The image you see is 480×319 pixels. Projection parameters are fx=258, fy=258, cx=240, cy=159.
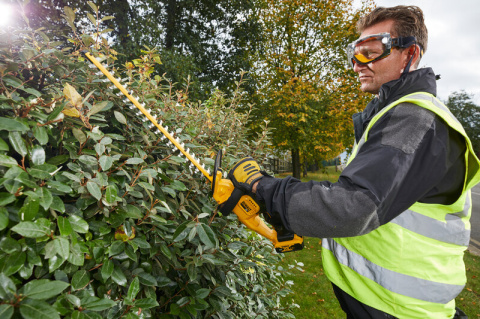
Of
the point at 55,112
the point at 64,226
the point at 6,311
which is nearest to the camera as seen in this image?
the point at 6,311

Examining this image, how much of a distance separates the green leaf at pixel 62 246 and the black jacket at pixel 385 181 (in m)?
0.87

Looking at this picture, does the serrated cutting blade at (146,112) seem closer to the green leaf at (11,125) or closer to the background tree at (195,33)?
the green leaf at (11,125)

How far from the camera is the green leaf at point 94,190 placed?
1004mm

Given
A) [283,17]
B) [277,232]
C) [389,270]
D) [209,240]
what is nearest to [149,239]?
[209,240]

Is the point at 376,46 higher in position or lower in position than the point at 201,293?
higher

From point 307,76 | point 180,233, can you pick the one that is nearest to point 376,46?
point 180,233

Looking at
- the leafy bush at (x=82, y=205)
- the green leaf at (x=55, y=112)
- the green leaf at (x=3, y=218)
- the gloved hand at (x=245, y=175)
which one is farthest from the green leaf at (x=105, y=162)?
the gloved hand at (x=245, y=175)

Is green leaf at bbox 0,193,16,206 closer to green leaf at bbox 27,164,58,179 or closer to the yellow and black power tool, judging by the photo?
green leaf at bbox 27,164,58,179

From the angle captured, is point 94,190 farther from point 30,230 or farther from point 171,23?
point 171,23

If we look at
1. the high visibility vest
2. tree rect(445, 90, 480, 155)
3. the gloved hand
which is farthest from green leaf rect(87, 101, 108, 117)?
→ tree rect(445, 90, 480, 155)

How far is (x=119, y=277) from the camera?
1.08m

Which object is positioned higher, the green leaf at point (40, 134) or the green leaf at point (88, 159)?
the green leaf at point (40, 134)

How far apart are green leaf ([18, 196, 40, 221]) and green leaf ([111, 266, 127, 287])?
396 mm

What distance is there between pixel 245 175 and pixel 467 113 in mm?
64949
